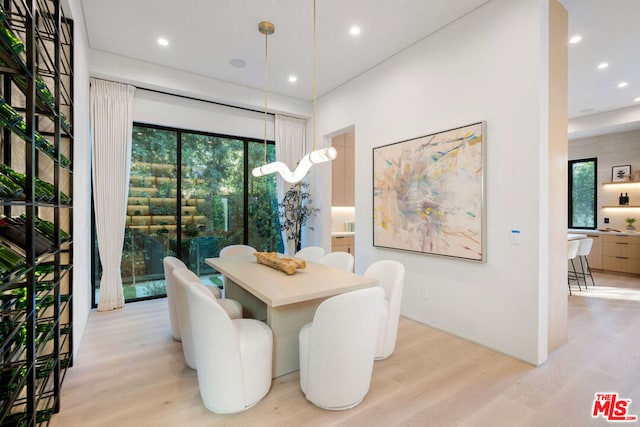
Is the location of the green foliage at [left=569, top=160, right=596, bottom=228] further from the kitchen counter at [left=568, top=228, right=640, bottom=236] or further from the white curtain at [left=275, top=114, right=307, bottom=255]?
the white curtain at [left=275, top=114, right=307, bottom=255]

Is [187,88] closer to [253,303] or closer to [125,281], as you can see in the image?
[125,281]

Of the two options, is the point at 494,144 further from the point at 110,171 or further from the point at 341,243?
the point at 110,171

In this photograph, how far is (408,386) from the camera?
227cm

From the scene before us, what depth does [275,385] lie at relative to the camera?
2.29 meters

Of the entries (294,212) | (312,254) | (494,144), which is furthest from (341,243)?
(494,144)

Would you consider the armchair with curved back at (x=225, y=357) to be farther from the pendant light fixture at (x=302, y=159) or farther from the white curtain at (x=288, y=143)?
the white curtain at (x=288, y=143)

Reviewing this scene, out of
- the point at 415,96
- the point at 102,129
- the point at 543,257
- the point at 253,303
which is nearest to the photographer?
the point at 543,257

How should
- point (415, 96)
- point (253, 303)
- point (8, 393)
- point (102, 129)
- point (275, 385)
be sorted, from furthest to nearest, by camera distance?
1. point (102, 129)
2. point (415, 96)
3. point (253, 303)
4. point (275, 385)
5. point (8, 393)

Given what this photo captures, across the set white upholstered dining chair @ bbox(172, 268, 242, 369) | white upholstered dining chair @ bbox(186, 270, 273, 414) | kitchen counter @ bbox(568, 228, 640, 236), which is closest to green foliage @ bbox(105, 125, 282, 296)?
white upholstered dining chair @ bbox(172, 268, 242, 369)

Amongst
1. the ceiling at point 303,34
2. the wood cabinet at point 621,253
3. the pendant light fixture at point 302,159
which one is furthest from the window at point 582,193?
the pendant light fixture at point 302,159

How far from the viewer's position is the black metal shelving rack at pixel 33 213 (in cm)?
125

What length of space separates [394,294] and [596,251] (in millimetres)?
6333

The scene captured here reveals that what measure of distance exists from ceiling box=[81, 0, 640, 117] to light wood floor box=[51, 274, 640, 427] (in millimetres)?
3270

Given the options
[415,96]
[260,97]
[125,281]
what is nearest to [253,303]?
[125,281]
